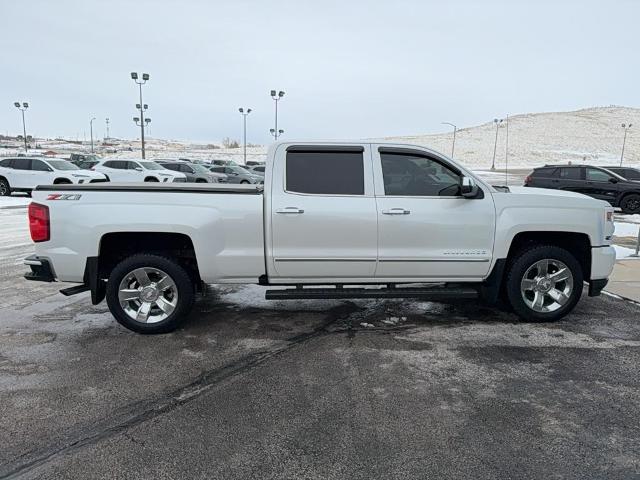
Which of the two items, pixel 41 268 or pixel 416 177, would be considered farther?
pixel 416 177

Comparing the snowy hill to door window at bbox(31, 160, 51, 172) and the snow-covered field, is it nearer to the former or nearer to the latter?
the snow-covered field

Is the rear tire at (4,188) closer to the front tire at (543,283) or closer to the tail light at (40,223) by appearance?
the tail light at (40,223)

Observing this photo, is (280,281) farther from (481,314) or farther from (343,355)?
(481,314)

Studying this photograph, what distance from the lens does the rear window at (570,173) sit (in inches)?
687

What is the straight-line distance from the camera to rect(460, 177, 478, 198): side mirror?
187 inches

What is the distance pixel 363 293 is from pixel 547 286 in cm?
204

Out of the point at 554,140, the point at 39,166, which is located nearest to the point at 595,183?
the point at 39,166

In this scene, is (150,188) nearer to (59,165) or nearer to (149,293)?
(149,293)

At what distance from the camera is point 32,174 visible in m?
20.4

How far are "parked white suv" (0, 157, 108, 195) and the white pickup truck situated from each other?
17.3m

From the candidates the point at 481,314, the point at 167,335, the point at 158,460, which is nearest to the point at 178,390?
the point at 158,460

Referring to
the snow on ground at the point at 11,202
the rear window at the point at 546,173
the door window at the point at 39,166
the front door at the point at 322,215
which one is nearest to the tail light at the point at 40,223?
the front door at the point at 322,215

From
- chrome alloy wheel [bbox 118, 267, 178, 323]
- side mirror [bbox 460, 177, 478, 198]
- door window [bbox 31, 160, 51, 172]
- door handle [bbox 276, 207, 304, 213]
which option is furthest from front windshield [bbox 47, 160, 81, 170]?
side mirror [bbox 460, 177, 478, 198]

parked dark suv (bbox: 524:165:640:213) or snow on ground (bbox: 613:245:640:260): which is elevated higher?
parked dark suv (bbox: 524:165:640:213)
